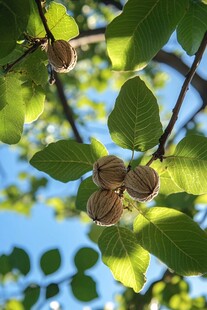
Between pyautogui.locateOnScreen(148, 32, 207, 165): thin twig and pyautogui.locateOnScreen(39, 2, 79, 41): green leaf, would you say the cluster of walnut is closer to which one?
pyautogui.locateOnScreen(148, 32, 207, 165): thin twig

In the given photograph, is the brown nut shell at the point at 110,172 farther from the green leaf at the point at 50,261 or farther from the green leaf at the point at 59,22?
the green leaf at the point at 50,261

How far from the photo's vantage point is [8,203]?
5.46 m

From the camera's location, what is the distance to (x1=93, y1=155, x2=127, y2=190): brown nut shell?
1424 millimetres

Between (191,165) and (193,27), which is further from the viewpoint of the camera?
(193,27)

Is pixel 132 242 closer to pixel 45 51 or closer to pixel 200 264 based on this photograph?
pixel 200 264

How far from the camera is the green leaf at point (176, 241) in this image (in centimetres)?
156

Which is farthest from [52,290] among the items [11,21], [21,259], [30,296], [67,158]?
[11,21]

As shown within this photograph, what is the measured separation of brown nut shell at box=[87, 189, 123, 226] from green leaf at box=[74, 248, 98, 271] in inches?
41.7

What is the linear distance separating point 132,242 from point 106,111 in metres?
4.34

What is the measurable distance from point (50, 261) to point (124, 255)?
0.86 meters

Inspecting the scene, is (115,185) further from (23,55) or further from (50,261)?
(50,261)

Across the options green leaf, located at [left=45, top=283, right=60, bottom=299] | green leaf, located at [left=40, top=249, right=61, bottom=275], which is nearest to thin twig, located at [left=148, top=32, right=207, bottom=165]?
green leaf, located at [left=40, top=249, right=61, bottom=275]

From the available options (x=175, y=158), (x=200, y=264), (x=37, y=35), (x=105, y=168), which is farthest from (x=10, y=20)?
(x=200, y=264)

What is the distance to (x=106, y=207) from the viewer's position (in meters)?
1.42
